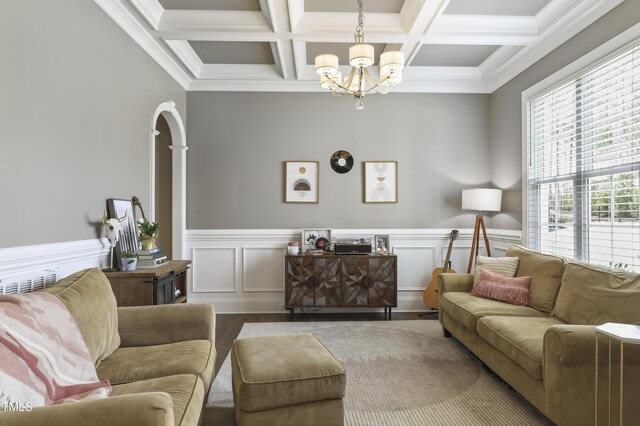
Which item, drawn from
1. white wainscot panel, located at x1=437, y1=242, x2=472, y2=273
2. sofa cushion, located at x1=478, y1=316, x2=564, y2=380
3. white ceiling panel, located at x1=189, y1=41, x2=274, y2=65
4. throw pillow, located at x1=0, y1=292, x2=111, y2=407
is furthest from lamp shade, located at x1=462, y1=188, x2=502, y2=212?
throw pillow, located at x1=0, y1=292, x2=111, y2=407

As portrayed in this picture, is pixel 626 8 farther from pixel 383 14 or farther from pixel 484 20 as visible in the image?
pixel 383 14

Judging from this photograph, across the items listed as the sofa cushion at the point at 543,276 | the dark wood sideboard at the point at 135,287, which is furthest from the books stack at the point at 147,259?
the sofa cushion at the point at 543,276

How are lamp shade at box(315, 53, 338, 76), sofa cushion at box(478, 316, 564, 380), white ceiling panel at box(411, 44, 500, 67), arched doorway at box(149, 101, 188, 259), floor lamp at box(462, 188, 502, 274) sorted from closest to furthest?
sofa cushion at box(478, 316, 564, 380) → lamp shade at box(315, 53, 338, 76) → arched doorway at box(149, 101, 188, 259) → white ceiling panel at box(411, 44, 500, 67) → floor lamp at box(462, 188, 502, 274)

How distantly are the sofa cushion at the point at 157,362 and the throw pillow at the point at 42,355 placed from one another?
0.67 feet

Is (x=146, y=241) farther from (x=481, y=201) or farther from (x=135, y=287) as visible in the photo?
(x=481, y=201)

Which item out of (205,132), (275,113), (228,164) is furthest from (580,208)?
(205,132)

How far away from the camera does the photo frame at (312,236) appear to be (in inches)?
181

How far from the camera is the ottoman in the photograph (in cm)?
179

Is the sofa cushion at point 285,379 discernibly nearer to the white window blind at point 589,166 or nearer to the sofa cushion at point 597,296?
the sofa cushion at point 597,296

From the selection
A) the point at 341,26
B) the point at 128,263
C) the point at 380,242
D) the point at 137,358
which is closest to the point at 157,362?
the point at 137,358

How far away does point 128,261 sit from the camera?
279 cm

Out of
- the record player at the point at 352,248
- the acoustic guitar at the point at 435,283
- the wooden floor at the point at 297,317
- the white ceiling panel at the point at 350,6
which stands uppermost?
the white ceiling panel at the point at 350,6

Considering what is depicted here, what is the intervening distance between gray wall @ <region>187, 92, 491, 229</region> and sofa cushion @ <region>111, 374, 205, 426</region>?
3.10m

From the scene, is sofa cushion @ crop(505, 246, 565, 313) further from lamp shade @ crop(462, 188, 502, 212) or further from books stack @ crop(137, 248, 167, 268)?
books stack @ crop(137, 248, 167, 268)
